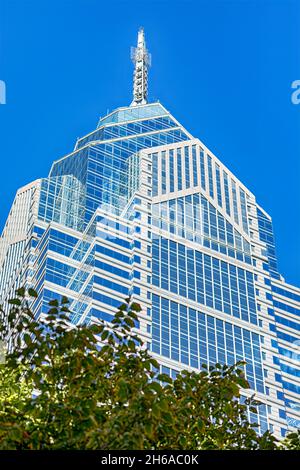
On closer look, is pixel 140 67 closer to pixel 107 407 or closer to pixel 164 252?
pixel 164 252

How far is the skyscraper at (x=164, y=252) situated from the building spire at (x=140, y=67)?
12274 millimetres

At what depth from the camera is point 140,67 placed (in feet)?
566

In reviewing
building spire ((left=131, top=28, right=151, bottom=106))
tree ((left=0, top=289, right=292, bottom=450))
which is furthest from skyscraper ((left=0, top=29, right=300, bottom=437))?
tree ((left=0, top=289, right=292, bottom=450))

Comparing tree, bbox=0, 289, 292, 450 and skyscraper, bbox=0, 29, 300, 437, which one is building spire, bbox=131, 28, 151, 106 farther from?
tree, bbox=0, 289, 292, 450

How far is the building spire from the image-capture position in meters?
169

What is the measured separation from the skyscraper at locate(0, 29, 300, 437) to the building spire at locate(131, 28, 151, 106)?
12274 mm

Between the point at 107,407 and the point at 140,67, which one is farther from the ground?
the point at 140,67

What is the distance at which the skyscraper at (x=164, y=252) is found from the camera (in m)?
117

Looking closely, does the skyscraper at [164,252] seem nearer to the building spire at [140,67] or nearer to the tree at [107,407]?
the building spire at [140,67]

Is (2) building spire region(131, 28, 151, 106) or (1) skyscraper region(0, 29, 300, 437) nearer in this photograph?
(1) skyscraper region(0, 29, 300, 437)

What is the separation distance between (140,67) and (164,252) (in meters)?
55.8
